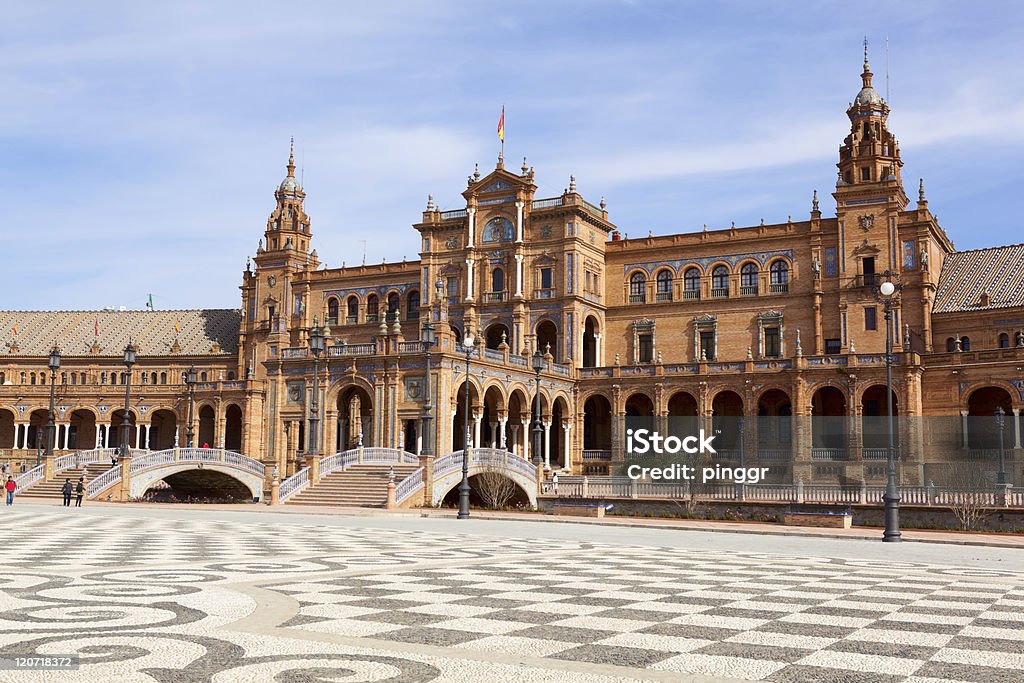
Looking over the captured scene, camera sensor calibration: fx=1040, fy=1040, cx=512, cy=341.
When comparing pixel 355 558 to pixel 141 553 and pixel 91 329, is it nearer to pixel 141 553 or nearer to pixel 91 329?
pixel 141 553

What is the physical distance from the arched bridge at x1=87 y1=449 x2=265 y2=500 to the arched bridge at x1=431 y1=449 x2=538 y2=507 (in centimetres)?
1111

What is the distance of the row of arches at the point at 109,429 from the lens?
86.4m

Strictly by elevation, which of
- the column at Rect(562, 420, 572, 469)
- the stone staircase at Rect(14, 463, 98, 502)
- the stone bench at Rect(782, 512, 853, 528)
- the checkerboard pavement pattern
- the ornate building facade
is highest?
the ornate building facade

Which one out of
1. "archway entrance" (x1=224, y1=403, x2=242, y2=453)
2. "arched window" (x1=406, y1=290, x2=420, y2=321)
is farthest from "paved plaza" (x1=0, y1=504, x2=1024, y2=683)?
"archway entrance" (x1=224, y1=403, x2=242, y2=453)

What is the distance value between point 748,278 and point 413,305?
24.9 meters

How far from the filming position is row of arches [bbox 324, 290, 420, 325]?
77.8 m

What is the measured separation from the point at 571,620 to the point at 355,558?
26.8ft

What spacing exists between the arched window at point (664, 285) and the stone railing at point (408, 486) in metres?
30.5

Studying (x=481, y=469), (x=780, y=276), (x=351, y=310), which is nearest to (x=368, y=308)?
(x=351, y=310)

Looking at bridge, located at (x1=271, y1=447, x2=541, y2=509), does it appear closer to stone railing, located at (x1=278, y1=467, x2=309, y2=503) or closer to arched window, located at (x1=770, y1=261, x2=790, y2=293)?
stone railing, located at (x1=278, y1=467, x2=309, y2=503)

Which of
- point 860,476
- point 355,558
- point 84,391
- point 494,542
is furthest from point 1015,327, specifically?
point 84,391

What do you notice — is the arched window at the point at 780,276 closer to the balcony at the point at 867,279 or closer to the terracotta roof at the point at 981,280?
the balcony at the point at 867,279

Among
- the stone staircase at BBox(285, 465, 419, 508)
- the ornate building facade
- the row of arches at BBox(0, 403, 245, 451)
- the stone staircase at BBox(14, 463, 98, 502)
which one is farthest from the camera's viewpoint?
the row of arches at BBox(0, 403, 245, 451)

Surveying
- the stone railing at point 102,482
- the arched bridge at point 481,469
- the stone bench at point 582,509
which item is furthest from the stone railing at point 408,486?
the stone railing at point 102,482
